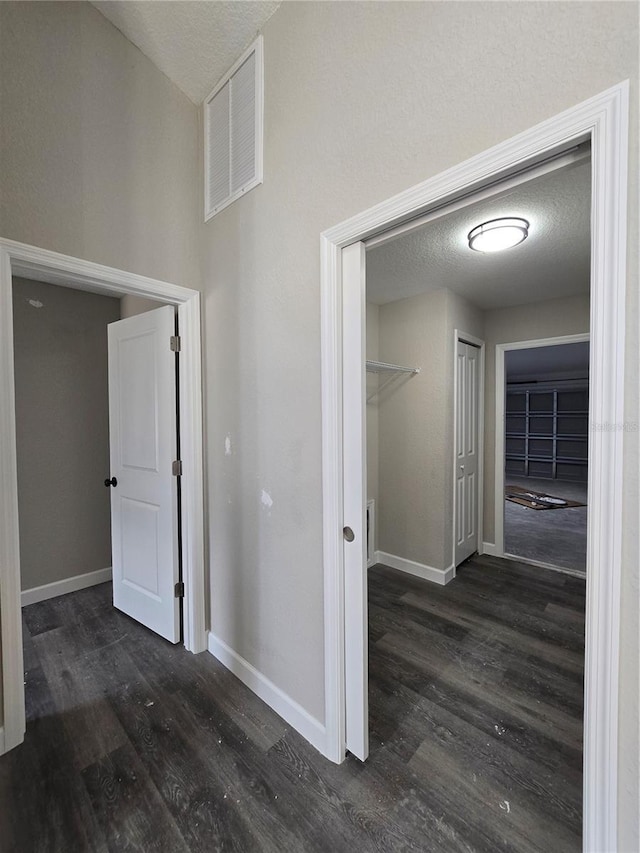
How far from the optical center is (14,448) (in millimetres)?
1494

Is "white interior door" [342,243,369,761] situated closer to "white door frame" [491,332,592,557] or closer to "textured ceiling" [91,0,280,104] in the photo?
"textured ceiling" [91,0,280,104]

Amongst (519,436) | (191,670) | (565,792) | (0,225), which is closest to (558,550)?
(565,792)

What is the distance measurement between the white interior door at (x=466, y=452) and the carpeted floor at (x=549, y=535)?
68cm

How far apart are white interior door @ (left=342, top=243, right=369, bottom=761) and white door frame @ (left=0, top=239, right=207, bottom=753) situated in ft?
3.51

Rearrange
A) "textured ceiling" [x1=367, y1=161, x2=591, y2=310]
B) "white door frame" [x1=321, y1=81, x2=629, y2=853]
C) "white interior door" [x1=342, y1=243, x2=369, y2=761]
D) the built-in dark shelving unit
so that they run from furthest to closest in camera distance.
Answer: the built-in dark shelving unit
"textured ceiling" [x1=367, y1=161, x2=591, y2=310]
"white interior door" [x1=342, y1=243, x2=369, y2=761]
"white door frame" [x1=321, y1=81, x2=629, y2=853]

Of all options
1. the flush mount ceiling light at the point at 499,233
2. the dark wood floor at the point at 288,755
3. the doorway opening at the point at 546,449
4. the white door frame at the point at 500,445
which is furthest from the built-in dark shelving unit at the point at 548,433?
the flush mount ceiling light at the point at 499,233

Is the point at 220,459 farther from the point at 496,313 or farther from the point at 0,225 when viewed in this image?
the point at 496,313

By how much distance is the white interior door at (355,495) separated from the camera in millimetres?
1341

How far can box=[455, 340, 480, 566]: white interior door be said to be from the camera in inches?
127

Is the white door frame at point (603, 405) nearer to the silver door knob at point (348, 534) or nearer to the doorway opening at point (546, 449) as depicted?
the silver door knob at point (348, 534)

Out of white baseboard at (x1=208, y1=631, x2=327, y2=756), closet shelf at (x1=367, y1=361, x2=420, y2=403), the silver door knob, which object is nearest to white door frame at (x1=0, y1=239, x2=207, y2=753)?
white baseboard at (x1=208, y1=631, x2=327, y2=756)

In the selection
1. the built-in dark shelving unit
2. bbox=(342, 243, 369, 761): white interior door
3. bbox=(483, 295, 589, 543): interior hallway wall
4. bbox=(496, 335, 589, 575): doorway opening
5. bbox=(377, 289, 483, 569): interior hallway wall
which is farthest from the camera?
the built-in dark shelving unit

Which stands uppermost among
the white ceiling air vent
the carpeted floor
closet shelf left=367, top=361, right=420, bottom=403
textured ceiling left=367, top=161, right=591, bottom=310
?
the white ceiling air vent

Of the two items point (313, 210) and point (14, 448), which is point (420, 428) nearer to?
point (313, 210)
